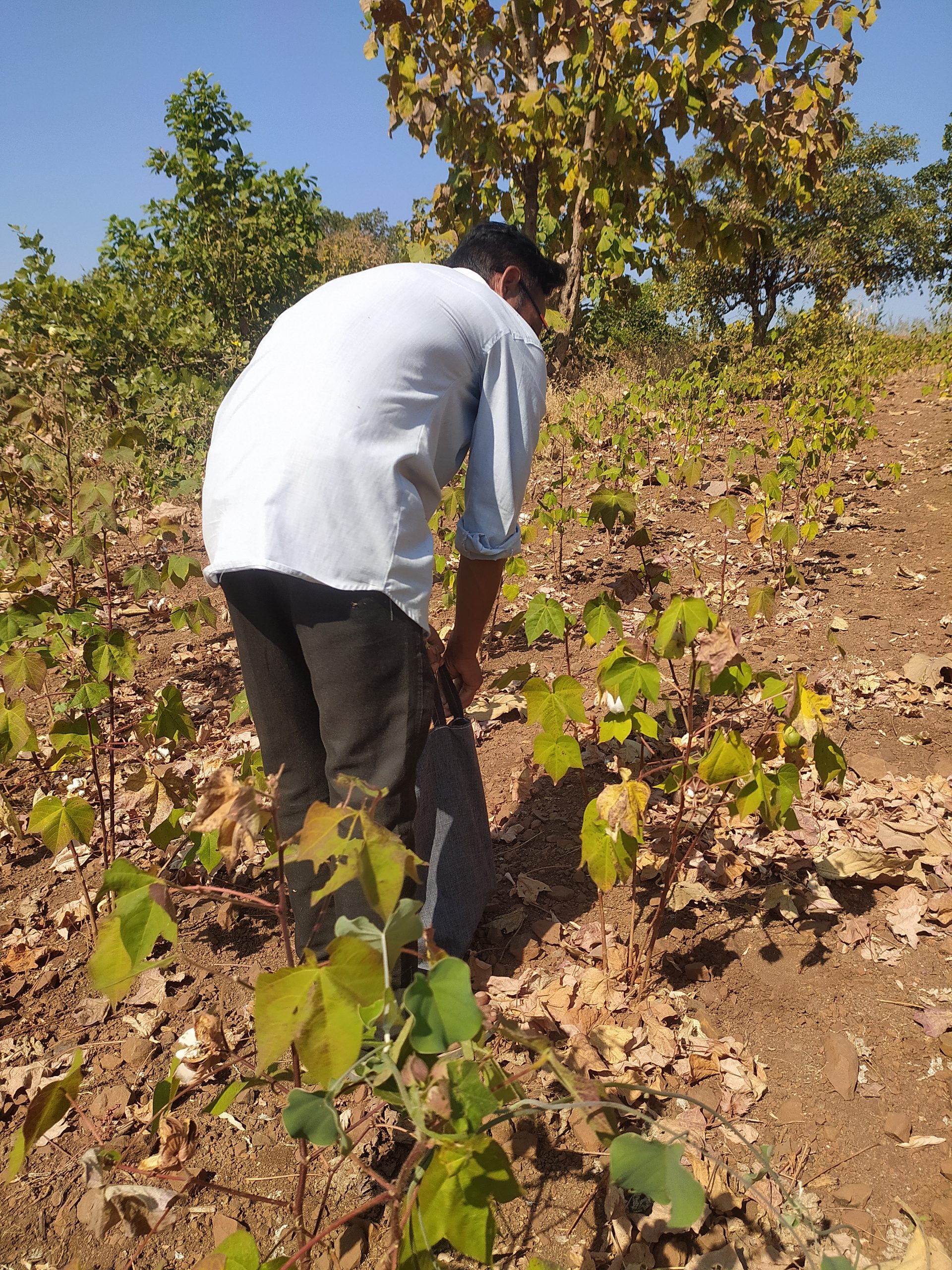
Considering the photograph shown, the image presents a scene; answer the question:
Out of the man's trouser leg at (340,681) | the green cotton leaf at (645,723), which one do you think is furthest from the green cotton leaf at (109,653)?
the green cotton leaf at (645,723)

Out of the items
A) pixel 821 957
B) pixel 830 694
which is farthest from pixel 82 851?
pixel 830 694

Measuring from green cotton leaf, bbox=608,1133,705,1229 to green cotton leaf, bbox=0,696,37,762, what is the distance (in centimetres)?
169

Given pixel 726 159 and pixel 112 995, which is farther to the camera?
pixel 726 159

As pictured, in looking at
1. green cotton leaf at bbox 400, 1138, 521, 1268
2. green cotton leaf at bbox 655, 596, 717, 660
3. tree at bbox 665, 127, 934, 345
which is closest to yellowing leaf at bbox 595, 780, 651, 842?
green cotton leaf at bbox 655, 596, 717, 660

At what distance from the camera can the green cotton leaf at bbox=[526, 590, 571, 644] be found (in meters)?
2.46

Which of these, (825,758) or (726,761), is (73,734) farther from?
(825,758)

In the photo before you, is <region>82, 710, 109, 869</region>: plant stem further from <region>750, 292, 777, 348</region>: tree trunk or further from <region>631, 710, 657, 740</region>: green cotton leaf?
<region>750, 292, 777, 348</region>: tree trunk

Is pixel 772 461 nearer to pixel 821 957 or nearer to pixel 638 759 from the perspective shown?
pixel 638 759

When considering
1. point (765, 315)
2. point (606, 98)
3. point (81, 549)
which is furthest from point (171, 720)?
point (765, 315)

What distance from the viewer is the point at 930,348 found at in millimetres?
14578

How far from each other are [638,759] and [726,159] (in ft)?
14.5

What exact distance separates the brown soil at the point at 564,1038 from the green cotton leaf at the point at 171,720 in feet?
1.65

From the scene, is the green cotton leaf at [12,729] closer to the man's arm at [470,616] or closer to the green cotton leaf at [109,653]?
the green cotton leaf at [109,653]

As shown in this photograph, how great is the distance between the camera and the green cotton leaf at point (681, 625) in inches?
58.3
